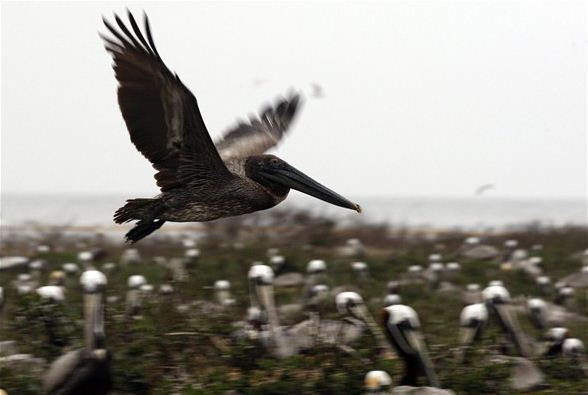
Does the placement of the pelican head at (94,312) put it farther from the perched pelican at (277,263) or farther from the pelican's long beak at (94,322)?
the perched pelican at (277,263)

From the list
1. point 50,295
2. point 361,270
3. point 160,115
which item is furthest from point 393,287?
point 160,115

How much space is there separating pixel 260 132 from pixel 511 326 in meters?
2.48

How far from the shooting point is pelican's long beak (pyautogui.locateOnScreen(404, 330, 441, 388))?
24.3 feet

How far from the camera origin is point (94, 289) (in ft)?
27.1

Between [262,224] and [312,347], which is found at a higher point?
[262,224]

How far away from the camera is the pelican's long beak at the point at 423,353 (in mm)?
7402

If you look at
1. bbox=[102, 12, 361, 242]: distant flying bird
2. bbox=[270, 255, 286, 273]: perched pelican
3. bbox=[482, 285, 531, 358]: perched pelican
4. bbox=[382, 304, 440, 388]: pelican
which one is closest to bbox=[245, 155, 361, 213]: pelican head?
bbox=[102, 12, 361, 242]: distant flying bird

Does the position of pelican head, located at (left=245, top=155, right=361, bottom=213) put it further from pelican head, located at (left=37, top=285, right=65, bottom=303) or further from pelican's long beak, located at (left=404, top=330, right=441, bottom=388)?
pelican head, located at (left=37, top=285, right=65, bottom=303)

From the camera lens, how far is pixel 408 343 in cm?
778

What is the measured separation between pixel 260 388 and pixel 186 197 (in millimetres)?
1322

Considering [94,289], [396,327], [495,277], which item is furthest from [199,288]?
[495,277]

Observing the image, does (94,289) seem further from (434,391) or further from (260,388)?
(434,391)

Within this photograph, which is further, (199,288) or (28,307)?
(199,288)

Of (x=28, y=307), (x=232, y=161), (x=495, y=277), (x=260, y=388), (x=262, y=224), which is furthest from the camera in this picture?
(x=262, y=224)
